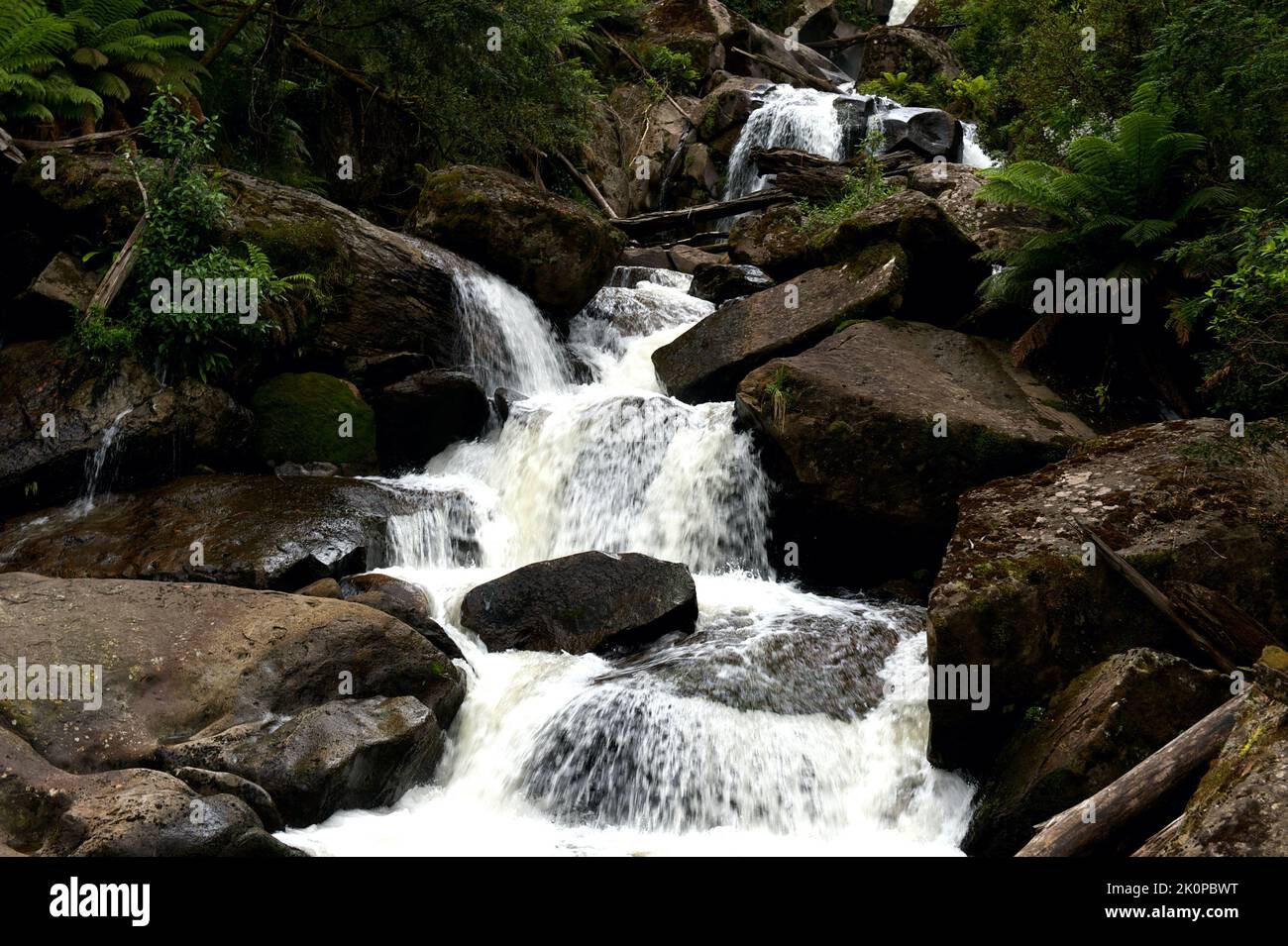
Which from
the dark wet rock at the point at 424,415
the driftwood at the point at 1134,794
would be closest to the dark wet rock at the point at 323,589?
the dark wet rock at the point at 424,415

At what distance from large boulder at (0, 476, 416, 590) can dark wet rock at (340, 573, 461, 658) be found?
29 centimetres

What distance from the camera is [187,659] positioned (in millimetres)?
6258

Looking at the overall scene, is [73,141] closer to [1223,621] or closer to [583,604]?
[583,604]

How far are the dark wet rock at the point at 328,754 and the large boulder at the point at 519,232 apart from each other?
7.67 m

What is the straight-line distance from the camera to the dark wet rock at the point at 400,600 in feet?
24.4

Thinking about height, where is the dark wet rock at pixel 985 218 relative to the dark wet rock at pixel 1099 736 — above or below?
above

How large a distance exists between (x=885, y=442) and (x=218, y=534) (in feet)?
19.6

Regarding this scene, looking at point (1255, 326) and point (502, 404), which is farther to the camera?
point (502, 404)

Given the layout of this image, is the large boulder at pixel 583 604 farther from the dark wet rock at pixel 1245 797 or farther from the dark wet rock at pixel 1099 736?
the dark wet rock at pixel 1245 797

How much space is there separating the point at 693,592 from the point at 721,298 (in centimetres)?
735

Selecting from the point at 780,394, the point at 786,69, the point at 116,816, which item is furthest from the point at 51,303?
the point at 786,69

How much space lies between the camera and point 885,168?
17.1 m

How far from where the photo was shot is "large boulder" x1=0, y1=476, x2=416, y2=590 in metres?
8.01

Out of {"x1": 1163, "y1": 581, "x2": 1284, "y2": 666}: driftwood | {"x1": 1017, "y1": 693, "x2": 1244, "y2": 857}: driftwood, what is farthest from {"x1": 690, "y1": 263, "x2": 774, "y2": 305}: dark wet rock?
{"x1": 1017, "y1": 693, "x2": 1244, "y2": 857}: driftwood
